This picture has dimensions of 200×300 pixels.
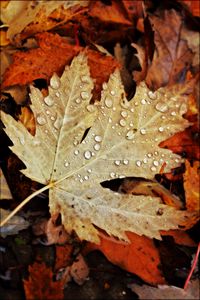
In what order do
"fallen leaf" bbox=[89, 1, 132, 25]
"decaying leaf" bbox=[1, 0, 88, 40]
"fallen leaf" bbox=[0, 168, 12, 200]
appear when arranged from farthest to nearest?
"fallen leaf" bbox=[89, 1, 132, 25]
"decaying leaf" bbox=[1, 0, 88, 40]
"fallen leaf" bbox=[0, 168, 12, 200]

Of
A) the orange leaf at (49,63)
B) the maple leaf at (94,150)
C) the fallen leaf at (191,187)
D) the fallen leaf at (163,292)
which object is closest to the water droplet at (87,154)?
the maple leaf at (94,150)

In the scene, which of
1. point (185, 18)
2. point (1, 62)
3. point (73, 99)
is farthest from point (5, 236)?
point (185, 18)

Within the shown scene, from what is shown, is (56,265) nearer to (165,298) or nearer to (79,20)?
(165,298)

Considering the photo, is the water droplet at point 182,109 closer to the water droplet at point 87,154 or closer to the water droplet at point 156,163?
the water droplet at point 156,163

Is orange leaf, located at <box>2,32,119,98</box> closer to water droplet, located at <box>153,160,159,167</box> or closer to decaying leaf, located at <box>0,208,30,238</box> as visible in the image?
water droplet, located at <box>153,160,159,167</box>

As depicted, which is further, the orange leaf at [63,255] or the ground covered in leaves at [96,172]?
the orange leaf at [63,255]

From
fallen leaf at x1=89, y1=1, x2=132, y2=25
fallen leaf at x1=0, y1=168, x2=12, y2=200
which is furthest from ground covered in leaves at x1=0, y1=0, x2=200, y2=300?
fallen leaf at x1=89, y1=1, x2=132, y2=25

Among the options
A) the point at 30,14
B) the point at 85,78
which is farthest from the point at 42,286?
the point at 30,14
